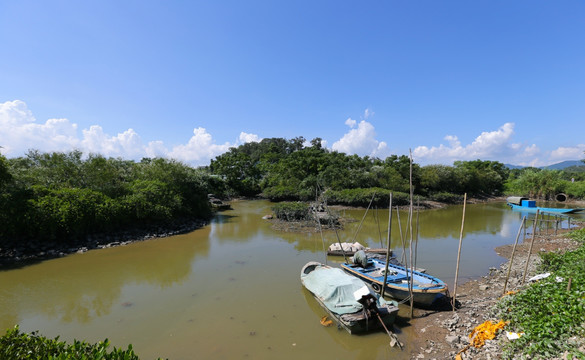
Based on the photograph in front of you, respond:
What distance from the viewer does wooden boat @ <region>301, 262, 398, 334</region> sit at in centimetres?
792

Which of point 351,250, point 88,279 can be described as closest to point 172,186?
point 88,279

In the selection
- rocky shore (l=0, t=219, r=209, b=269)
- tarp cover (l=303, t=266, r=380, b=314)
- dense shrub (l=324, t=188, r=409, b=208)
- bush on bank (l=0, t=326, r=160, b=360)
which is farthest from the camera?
dense shrub (l=324, t=188, r=409, b=208)

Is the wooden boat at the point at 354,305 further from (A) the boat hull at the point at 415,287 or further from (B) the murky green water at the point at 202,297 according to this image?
(A) the boat hull at the point at 415,287

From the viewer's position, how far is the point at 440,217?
29859mm

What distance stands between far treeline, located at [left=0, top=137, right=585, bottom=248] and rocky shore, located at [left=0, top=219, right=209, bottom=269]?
0.39m

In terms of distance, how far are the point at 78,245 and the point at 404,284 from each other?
17.8 metres

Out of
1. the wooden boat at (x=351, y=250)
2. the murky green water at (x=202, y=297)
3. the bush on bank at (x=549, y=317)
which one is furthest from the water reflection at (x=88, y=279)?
the bush on bank at (x=549, y=317)

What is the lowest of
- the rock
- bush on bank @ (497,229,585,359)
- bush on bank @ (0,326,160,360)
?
the rock

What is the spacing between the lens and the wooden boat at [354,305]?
312 inches

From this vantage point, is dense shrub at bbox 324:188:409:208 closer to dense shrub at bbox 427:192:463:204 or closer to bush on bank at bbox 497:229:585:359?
dense shrub at bbox 427:192:463:204

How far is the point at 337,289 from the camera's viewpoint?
8.69m

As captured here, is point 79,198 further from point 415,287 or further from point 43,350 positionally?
point 415,287

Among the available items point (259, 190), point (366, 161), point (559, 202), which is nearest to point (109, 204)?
point (259, 190)

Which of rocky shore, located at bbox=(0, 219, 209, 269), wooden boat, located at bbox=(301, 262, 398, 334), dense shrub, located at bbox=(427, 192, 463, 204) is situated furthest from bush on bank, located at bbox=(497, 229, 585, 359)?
dense shrub, located at bbox=(427, 192, 463, 204)
